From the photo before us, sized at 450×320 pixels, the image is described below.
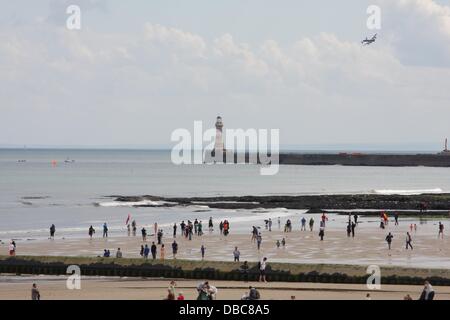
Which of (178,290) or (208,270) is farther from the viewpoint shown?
(208,270)

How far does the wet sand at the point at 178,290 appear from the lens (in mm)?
31109

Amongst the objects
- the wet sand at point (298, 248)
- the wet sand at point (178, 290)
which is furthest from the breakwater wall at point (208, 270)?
the wet sand at point (298, 248)

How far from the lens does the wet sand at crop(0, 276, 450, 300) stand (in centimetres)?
3111

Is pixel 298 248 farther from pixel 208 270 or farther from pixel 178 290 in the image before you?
pixel 178 290

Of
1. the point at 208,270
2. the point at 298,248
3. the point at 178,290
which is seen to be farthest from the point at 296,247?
the point at 178,290

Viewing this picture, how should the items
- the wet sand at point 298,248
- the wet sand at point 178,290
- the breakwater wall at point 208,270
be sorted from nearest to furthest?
the wet sand at point 178,290 < the breakwater wall at point 208,270 < the wet sand at point 298,248

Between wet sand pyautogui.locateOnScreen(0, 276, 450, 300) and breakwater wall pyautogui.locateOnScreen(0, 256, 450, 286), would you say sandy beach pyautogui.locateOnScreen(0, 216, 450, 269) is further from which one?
wet sand pyautogui.locateOnScreen(0, 276, 450, 300)

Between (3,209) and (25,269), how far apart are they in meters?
52.5

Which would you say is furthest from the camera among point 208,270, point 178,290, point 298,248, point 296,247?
point 296,247

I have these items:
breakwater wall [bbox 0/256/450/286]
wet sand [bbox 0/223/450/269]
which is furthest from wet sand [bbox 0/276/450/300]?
wet sand [bbox 0/223/450/269]

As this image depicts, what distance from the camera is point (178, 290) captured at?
107ft

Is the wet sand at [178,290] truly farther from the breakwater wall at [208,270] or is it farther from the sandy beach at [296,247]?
the sandy beach at [296,247]
